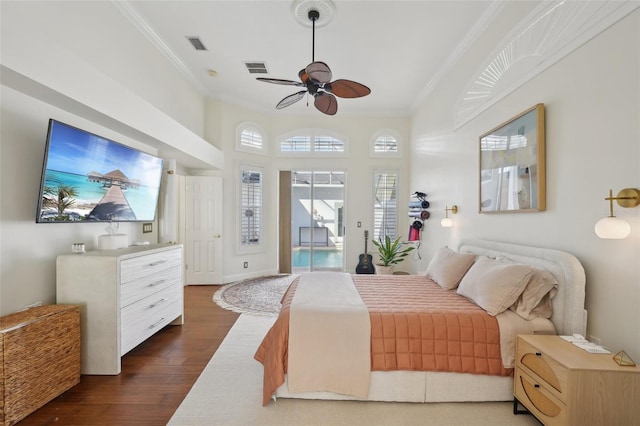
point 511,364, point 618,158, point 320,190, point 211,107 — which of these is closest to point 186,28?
point 211,107

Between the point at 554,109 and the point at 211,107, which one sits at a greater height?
the point at 211,107

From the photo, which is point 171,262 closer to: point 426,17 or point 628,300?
point 628,300

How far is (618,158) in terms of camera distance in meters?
1.61

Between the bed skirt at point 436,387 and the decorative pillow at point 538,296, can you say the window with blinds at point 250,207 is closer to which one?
the bed skirt at point 436,387

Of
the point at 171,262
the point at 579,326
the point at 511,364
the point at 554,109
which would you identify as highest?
the point at 554,109

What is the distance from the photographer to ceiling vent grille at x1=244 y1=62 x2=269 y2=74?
3.95 m

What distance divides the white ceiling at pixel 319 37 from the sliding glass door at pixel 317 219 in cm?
212

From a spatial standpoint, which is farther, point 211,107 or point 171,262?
point 211,107

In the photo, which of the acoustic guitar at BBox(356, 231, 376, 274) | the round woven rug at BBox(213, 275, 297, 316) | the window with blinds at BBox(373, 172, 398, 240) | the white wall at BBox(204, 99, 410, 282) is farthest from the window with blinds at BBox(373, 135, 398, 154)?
the round woven rug at BBox(213, 275, 297, 316)

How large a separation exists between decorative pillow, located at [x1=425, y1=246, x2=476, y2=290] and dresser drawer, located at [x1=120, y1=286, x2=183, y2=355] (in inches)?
110

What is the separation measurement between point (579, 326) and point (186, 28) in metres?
4.53

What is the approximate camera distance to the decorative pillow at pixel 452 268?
2.61 metres

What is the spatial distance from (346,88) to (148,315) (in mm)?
2864

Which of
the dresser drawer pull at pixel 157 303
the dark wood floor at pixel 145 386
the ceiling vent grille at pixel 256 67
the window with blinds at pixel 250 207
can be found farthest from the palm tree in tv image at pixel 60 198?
the window with blinds at pixel 250 207
